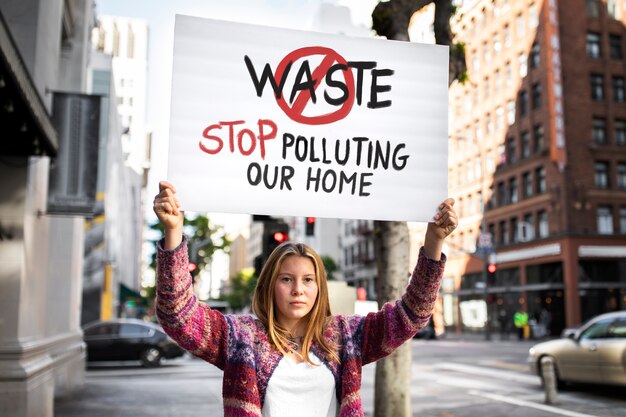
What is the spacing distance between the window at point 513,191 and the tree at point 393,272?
42127mm

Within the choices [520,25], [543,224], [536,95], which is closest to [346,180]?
[543,224]

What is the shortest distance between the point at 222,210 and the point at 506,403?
10540 mm

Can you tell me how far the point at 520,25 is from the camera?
4828 cm

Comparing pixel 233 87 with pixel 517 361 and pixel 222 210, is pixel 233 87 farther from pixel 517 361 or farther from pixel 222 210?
pixel 517 361

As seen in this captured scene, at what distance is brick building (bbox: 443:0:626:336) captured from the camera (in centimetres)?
4256

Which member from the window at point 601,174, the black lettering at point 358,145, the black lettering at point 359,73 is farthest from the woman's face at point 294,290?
the window at point 601,174

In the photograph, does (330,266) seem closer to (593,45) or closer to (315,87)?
(593,45)

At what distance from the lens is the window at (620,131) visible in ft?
146

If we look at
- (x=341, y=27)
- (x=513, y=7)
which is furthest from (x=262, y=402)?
(x=341, y=27)

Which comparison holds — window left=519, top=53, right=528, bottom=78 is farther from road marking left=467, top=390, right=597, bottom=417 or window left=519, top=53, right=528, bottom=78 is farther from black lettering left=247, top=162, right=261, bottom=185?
black lettering left=247, top=162, right=261, bottom=185

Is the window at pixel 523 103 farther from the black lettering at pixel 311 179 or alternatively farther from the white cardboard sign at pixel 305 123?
the black lettering at pixel 311 179

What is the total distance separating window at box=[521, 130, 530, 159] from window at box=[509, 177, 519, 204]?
231cm

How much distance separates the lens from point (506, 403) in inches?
477

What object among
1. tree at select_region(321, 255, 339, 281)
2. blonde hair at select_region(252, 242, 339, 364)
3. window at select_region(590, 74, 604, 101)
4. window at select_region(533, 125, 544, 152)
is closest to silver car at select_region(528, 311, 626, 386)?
blonde hair at select_region(252, 242, 339, 364)
